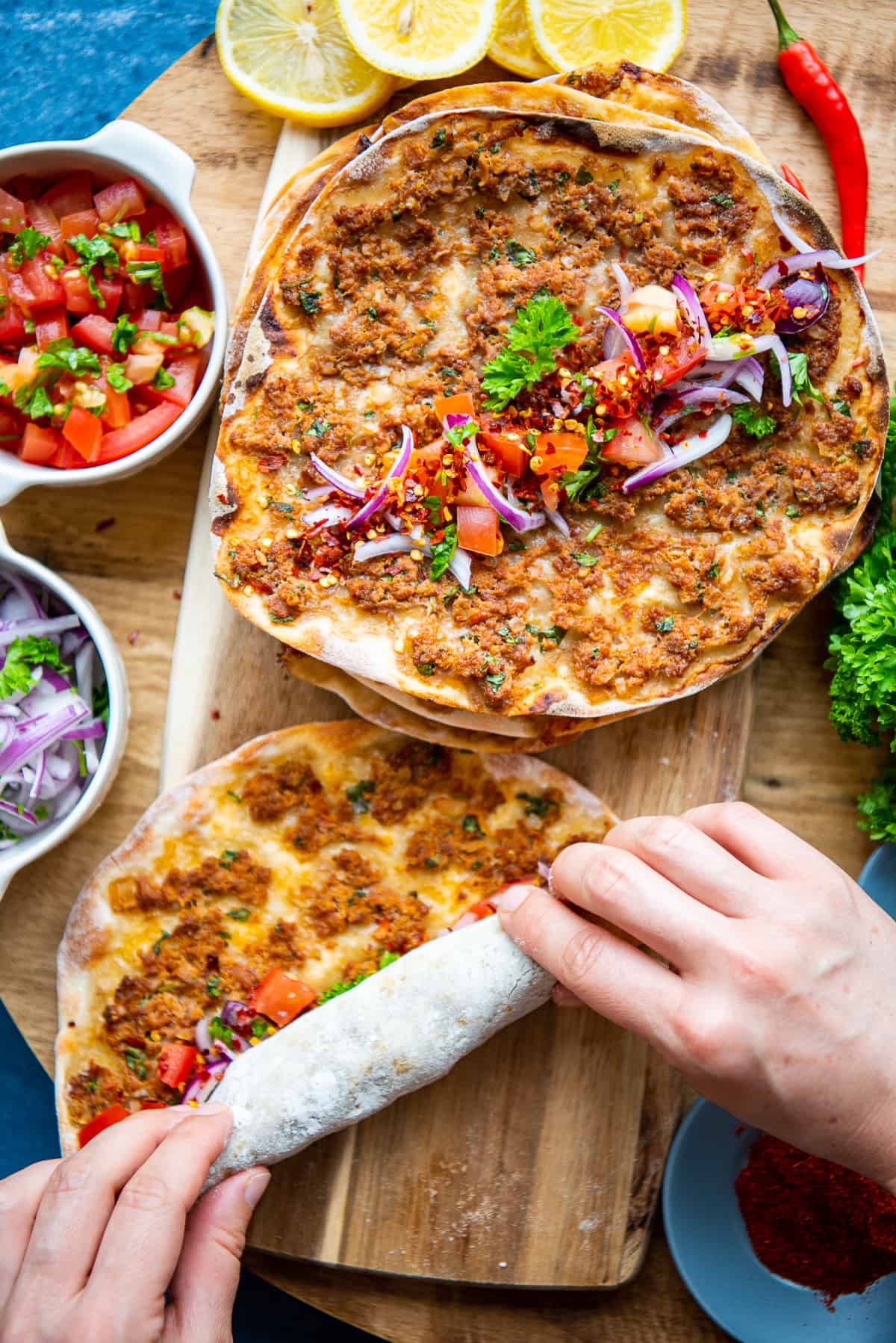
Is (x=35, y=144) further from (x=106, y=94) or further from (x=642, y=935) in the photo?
(x=642, y=935)

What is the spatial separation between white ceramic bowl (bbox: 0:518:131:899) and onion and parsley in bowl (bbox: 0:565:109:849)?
0.09 meters

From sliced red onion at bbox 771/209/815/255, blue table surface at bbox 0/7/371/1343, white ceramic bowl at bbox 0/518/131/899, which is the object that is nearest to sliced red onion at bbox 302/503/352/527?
white ceramic bowl at bbox 0/518/131/899

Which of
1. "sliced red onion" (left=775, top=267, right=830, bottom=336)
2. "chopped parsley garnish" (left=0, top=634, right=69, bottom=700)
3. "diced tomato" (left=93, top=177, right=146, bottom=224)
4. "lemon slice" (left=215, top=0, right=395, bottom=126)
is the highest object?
"lemon slice" (left=215, top=0, right=395, bottom=126)

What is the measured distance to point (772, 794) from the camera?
4086 mm

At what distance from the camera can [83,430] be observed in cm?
373

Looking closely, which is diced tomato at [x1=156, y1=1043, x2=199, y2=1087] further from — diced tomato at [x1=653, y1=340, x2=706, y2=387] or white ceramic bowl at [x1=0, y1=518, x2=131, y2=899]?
diced tomato at [x1=653, y1=340, x2=706, y2=387]

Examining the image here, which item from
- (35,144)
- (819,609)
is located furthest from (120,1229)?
(35,144)

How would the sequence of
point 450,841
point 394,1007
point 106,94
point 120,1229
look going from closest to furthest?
point 120,1229 < point 394,1007 < point 450,841 < point 106,94

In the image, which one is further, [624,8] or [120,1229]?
[624,8]

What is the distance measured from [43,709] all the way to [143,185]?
1814 mm

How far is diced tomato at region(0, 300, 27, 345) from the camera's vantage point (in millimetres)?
3793

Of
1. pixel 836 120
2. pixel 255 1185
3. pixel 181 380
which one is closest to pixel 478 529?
pixel 181 380

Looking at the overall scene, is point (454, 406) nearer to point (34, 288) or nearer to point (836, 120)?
point (34, 288)

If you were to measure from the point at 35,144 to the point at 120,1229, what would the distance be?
11.0 feet
